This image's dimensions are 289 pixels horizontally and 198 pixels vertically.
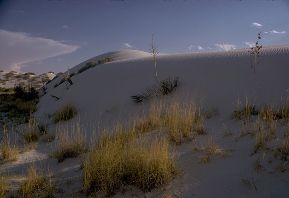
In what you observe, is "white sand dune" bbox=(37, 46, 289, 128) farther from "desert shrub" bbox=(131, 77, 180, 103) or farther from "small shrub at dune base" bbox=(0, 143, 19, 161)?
"small shrub at dune base" bbox=(0, 143, 19, 161)

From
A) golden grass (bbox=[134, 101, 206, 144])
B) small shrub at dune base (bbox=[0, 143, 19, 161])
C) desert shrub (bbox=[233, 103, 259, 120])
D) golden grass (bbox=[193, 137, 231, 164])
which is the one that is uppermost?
desert shrub (bbox=[233, 103, 259, 120])

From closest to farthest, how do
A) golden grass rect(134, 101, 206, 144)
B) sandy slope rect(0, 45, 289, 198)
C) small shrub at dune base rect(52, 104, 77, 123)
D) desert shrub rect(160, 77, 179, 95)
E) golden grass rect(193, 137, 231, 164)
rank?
sandy slope rect(0, 45, 289, 198)
golden grass rect(193, 137, 231, 164)
golden grass rect(134, 101, 206, 144)
desert shrub rect(160, 77, 179, 95)
small shrub at dune base rect(52, 104, 77, 123)

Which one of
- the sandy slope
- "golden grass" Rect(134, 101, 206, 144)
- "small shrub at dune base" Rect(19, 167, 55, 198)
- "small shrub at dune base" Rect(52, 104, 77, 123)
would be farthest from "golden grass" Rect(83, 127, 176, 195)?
"small shrub at dune base" Rect(52, 104, 77, 123)

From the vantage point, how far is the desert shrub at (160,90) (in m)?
8.31

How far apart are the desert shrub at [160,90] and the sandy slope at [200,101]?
0.50 feet

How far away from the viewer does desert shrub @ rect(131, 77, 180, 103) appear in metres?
8.31

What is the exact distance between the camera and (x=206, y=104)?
7277mm

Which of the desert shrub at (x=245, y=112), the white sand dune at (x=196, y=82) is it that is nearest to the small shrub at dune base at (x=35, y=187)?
the desert shrub at (x=245, y=112)

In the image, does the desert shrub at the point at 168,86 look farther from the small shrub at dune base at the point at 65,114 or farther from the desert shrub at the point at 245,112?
the small shrub at dune base at the point at 65,114

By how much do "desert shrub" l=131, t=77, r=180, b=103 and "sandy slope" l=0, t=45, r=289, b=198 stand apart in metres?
0.15

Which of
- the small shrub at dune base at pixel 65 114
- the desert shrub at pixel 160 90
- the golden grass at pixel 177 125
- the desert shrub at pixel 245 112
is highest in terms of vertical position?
the desert shrub at pixel 160 90

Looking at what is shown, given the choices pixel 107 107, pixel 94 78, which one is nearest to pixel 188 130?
pixel 107 107

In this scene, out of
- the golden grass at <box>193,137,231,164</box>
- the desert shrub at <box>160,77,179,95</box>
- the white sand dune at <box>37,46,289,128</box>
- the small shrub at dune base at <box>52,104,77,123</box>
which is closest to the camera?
the golden grass at <box>193,137,231,164</box>

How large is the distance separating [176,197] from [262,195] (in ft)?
2.94
